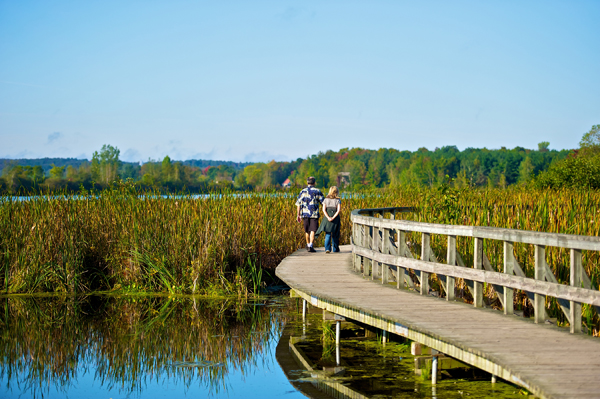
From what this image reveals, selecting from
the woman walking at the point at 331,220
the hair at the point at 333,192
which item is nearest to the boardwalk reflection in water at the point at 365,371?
the woman walking at the point at 331,220

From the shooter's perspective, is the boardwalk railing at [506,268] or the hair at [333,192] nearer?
the boardwalk railing at [506,268]

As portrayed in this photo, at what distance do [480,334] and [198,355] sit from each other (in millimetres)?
3965

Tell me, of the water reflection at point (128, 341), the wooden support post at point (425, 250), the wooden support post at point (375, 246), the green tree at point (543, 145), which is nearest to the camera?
the water reflection at point (128, 341)

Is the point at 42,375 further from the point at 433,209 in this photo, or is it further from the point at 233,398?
the point at 433,209

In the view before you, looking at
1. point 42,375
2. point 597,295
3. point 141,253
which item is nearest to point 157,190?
point 141,253

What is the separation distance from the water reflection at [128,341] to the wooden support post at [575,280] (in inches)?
147

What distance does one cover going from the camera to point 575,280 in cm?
588

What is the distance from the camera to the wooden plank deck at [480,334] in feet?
15.4

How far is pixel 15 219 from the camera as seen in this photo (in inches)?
493

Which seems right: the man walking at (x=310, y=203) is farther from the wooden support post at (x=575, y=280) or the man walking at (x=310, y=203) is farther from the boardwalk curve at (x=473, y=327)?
the wooden support post at (x=575, y=280)

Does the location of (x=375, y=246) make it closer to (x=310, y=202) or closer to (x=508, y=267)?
(x=508, y=267)

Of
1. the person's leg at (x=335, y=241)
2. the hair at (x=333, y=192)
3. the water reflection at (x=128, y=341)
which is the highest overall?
the hair at (x=333, y=192)

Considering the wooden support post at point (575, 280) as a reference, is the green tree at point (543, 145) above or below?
above

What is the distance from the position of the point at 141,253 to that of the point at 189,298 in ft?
4.43
